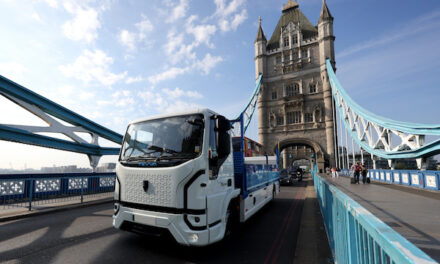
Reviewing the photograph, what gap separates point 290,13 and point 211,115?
208ft

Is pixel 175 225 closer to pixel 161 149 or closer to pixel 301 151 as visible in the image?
pixel 161 149

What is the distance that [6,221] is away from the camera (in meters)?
6.62

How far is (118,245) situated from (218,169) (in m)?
2.70

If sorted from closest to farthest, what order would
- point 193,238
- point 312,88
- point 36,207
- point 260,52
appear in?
point 193,238 → point 36,207 → point 312,88 → point 260,52

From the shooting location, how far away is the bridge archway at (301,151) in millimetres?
41731

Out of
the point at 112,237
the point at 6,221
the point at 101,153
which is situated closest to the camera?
the point at 112,237

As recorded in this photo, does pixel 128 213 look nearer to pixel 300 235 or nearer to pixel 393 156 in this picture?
pixel 300 235

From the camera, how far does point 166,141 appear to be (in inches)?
170

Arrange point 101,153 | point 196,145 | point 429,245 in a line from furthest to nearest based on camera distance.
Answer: point 101,153 → point 429,245 → point 196,145

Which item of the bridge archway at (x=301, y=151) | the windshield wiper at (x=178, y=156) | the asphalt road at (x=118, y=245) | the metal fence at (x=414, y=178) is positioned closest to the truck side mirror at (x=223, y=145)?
the windshield wiper at (x=178, y=156)

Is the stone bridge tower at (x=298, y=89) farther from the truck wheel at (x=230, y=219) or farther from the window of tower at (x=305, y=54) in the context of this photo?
the truck wheel at (x=230, y=219)

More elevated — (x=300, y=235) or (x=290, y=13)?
(x=290, y=13)

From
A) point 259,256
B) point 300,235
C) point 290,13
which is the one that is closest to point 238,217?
point 259,256

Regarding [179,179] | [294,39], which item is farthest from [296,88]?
Result: [179,179]
